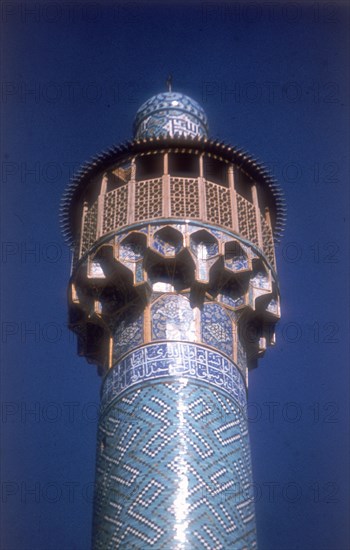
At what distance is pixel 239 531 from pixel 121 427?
1190mm

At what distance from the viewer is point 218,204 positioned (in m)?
9.22

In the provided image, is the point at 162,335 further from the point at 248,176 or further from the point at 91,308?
the point at 248,176

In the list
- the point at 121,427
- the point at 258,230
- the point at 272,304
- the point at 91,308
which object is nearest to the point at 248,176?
the point at 258,230

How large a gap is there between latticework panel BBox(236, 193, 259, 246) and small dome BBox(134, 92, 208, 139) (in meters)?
1.36

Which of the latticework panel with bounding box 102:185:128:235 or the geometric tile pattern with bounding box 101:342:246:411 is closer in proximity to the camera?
the geometric tile pattern with bounding box 101:342:246:411

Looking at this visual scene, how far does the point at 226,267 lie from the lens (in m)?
8.98

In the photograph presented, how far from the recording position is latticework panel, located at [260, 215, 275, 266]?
9453 millimetres

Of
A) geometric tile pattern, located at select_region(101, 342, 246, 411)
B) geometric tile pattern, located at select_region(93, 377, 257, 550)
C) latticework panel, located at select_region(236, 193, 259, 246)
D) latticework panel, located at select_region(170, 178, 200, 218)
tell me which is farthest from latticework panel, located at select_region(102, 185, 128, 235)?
geometric tile pattern, located at select_region(93, 377, 257, 550)

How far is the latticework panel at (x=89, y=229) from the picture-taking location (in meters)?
9.25

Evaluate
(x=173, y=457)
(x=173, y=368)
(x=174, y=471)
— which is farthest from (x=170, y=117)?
(x=174, y=471)

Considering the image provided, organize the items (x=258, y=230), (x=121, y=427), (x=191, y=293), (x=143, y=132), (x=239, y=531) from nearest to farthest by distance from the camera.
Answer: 1. (x=239, y=531)
2. (x=121, y=427)
3. (x=191, y=293)
4. (x=258, y=230)
5. (x=143, y=132)

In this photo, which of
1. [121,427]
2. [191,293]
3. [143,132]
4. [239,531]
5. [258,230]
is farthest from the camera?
[143,132]

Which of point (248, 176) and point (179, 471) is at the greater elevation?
point (248, 176)

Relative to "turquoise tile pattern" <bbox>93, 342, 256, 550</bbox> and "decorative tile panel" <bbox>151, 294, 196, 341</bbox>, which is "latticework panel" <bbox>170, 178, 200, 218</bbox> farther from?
"turquoise tile pattern" <bbox>93, 342, 256, 550</bbox>
